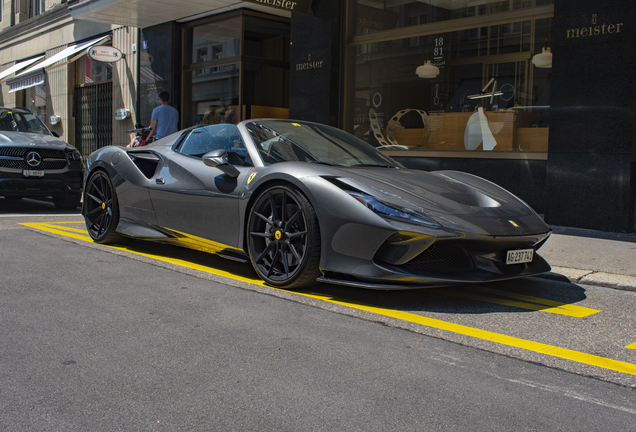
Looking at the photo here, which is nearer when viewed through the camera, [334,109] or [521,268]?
[521,268]

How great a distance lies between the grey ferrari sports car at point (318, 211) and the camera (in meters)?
3.82

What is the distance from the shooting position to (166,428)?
7.25 feet

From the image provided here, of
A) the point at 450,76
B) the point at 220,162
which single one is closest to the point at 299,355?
the point at 220,162

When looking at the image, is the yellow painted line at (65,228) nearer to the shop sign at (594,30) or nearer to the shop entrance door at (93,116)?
the shop sign at (594,30)

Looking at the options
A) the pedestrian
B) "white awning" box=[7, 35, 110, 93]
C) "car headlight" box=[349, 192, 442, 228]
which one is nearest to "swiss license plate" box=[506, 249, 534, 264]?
"car headlight" box=[349, 192, 442, 228]

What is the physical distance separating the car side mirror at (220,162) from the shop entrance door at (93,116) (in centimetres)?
1359

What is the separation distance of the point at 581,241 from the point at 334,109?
567 centimetres

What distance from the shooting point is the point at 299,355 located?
3006mm

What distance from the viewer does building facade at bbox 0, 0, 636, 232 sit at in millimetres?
7777

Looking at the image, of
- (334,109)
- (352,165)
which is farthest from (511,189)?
(352,165)

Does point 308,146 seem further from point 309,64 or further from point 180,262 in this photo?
point 309,64

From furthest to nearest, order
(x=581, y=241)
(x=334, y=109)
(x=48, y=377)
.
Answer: (x=334, y=109)
(x=581, y=241)
(x=48, y=377)

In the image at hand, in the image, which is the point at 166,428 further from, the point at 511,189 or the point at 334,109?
the point at 334,109

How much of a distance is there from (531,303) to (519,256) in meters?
0.35
